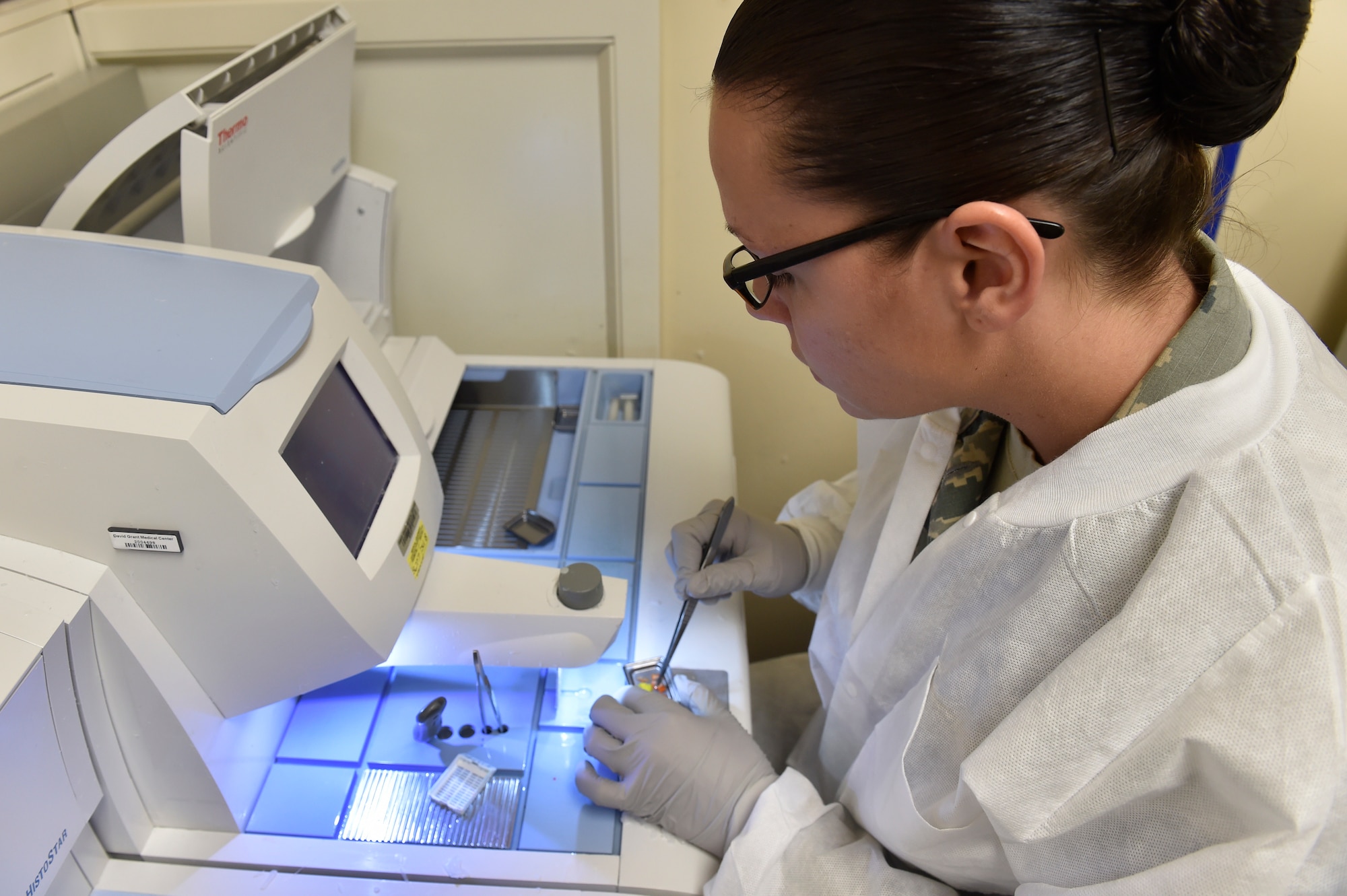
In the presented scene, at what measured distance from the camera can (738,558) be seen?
1.10m

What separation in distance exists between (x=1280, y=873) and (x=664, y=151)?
1.23 m

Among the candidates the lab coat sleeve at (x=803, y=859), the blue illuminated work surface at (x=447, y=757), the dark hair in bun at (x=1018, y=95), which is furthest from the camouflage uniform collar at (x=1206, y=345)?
the blue illuminated work surface at (x=447, y=757)


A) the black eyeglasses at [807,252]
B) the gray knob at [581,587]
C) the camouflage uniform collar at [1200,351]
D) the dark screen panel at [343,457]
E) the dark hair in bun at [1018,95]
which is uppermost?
the dark hair in bun at [1018,95]

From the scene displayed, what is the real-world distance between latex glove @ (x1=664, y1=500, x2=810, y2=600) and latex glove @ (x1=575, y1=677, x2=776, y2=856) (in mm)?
128

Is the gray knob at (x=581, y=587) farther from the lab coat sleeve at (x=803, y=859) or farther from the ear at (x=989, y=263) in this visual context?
the ear at (x=989, y=263)

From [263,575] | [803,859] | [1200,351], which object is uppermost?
[1200,351]

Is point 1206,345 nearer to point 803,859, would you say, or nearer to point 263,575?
point 803,859

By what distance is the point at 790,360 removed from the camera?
5.30 ft

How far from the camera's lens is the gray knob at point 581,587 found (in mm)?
883

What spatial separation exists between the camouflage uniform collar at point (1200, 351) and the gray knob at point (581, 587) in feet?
1.76

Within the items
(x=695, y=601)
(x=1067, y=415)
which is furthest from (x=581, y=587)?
(x=1067, y=415)

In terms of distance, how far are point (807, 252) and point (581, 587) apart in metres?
0.45

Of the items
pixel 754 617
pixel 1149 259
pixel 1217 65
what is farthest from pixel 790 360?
pixel 1217 65

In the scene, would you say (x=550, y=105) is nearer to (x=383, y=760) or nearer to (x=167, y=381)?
(x=167, y=381)
